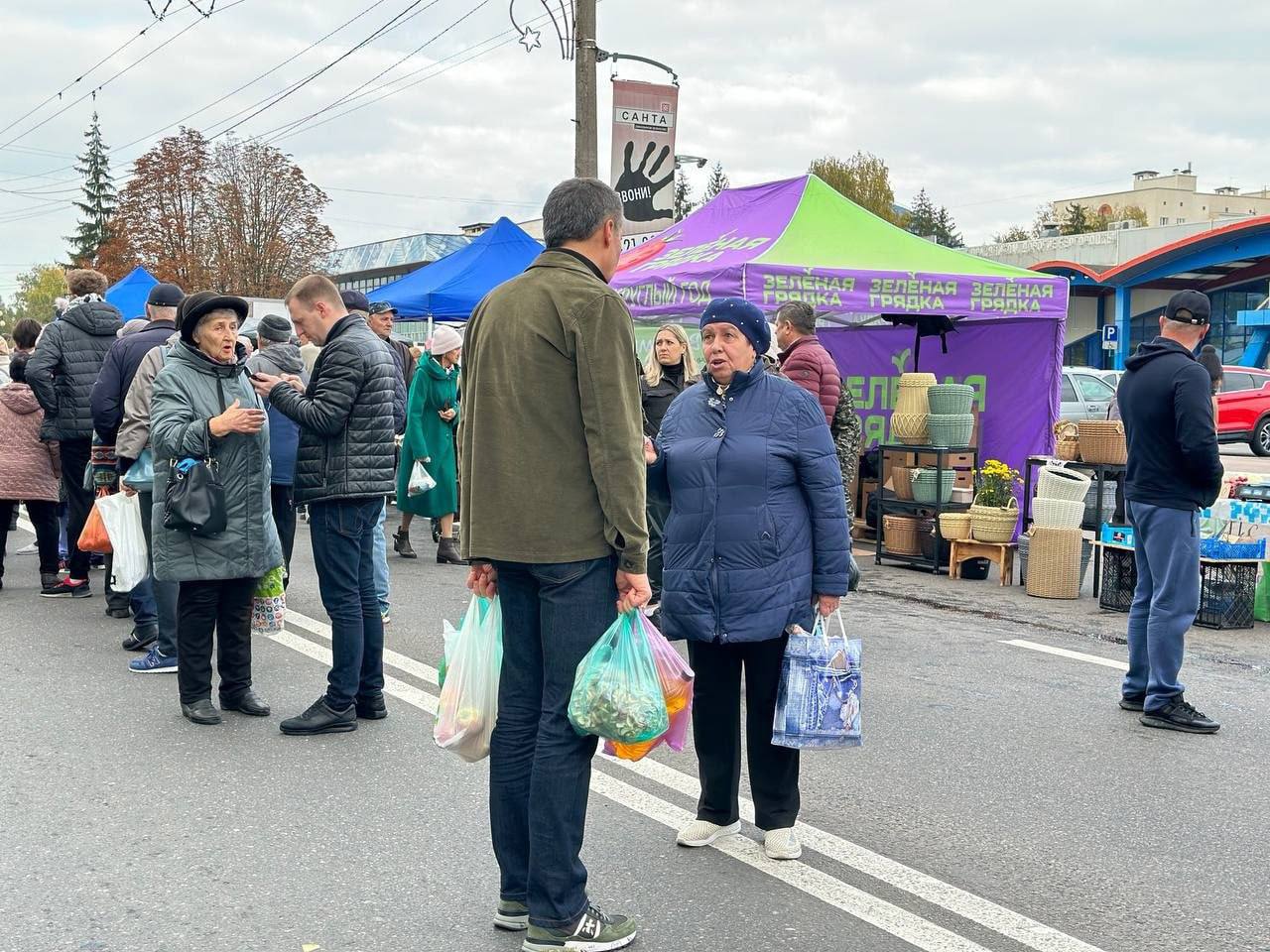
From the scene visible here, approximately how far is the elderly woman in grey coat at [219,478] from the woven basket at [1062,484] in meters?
6.00

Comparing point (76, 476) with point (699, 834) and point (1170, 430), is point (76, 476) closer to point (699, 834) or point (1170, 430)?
point (699, 834)

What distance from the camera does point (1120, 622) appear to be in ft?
27.3

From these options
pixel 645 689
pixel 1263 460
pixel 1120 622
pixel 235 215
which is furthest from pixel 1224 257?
Result: pixel 645 689

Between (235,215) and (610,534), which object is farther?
(235,215)

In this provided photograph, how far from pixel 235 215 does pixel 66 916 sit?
139 feet

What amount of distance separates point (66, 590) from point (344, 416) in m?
4.61

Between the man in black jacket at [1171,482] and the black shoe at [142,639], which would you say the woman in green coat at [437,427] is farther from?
the man in black jacket at [1171,482]

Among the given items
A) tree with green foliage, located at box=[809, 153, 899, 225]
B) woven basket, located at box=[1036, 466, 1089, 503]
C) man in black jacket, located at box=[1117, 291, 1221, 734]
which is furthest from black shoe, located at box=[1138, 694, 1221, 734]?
tree with green foliage, located at box=[809, 153, 899, 225]

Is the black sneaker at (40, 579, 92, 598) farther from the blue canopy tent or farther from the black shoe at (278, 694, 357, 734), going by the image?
the blue canopy tent

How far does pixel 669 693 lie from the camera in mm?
3500

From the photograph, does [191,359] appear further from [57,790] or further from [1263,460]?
[1263,460]

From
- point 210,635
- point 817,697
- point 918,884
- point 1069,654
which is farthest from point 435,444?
point 918,884

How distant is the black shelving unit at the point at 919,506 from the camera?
10.4m

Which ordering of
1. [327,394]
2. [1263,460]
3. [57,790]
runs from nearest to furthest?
[57,790] → [327,394] → [1263,460]
